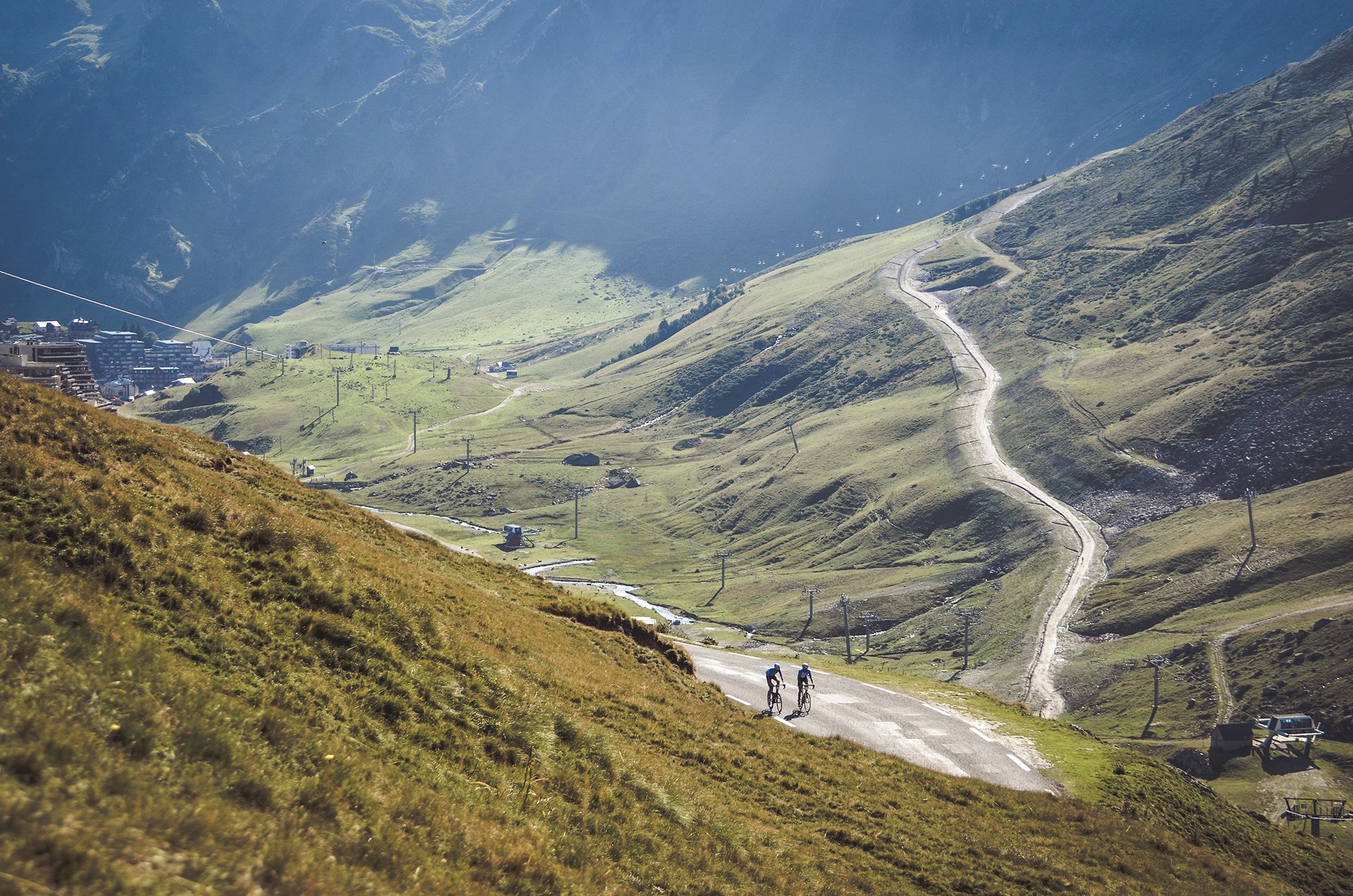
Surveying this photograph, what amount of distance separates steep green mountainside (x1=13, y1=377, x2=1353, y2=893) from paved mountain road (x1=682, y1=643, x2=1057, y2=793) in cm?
421

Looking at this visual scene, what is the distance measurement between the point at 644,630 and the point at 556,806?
24.8 metres

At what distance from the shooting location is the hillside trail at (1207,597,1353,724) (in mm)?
122750

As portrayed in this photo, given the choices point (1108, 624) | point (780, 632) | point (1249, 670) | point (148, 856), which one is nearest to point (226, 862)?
point (148, 856)

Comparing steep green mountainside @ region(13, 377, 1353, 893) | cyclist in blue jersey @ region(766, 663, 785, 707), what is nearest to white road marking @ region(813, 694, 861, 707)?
cyclist in blue jersey @ region(766, 663, 785, 707)

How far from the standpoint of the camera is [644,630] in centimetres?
4131

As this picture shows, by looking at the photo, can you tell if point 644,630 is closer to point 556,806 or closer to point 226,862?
point 556,806

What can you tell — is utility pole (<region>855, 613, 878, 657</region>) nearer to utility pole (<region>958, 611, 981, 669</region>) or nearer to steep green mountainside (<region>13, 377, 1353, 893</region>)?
utility pole (<region>958, 611, 981, 669</region>)

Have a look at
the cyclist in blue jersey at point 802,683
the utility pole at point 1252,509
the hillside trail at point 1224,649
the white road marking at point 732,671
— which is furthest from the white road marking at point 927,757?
the utility pole at point 1252,509

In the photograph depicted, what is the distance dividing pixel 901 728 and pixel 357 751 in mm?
31244

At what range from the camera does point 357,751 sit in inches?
563

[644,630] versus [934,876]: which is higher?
[644,630]

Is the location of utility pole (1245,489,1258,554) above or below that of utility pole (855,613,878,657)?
above

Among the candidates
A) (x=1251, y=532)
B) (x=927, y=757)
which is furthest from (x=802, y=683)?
(x=1251, y=532)

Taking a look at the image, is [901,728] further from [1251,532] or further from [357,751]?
[1251,532]
